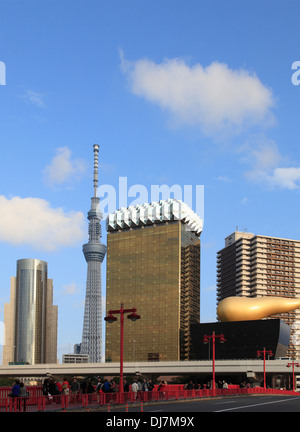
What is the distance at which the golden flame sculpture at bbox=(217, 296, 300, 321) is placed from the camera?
506 ft

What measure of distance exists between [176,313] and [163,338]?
8661 millimetres

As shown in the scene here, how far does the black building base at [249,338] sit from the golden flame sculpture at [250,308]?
148cm

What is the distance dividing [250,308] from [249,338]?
7.46 meters

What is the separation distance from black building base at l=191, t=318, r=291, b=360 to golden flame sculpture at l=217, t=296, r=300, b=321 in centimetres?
148

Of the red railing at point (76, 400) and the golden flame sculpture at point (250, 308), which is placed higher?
the golden flame sculpture at point (250, 308)

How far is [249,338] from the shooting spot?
158000mm

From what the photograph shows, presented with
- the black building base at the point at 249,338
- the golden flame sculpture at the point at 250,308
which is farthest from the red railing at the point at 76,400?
the black building base at the point at 249,338

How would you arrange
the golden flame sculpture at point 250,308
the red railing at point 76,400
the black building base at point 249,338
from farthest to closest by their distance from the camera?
the black building base at point 249,338
the golden flame sculpture at point 250,308
the red railing at point 76,400

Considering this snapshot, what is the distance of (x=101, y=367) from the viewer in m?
174

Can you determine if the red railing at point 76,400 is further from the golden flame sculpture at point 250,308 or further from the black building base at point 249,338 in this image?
the black building base at point 249,338

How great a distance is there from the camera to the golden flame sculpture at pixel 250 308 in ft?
506

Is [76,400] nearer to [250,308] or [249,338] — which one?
[250,308]
